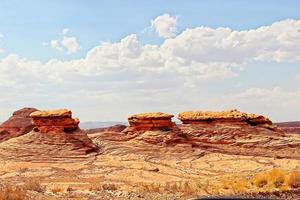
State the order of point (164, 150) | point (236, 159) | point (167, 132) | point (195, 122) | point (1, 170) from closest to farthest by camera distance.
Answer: point (1, 170), point (236, 159), point (164, 150), point (167, 132), point (195, 122)

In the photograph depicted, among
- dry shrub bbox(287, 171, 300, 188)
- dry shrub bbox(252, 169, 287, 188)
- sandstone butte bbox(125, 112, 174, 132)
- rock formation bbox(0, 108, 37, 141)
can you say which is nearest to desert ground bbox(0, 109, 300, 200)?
sandstone butte bbox(125, 112, 174, 132)

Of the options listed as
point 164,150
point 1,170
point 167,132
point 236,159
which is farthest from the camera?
point 167,132

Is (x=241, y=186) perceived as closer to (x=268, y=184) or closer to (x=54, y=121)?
(x=268, y=184)

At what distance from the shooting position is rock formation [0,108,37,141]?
57.1 meters

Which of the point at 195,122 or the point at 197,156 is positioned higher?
the point at 195,122

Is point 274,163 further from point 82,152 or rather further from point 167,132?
point 82,152

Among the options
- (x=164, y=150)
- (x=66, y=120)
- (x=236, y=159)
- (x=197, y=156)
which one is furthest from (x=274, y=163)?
(x=66, y=120)

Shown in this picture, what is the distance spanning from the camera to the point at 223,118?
40.8 meters

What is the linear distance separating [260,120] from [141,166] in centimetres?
1448

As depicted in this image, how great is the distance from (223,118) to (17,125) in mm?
28356

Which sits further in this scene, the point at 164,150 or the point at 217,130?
the point at 217,130

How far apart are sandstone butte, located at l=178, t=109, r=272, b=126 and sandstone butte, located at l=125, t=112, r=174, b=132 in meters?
2.38

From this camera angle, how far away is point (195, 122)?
4203 cm

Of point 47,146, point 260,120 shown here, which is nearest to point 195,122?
point 260,120
